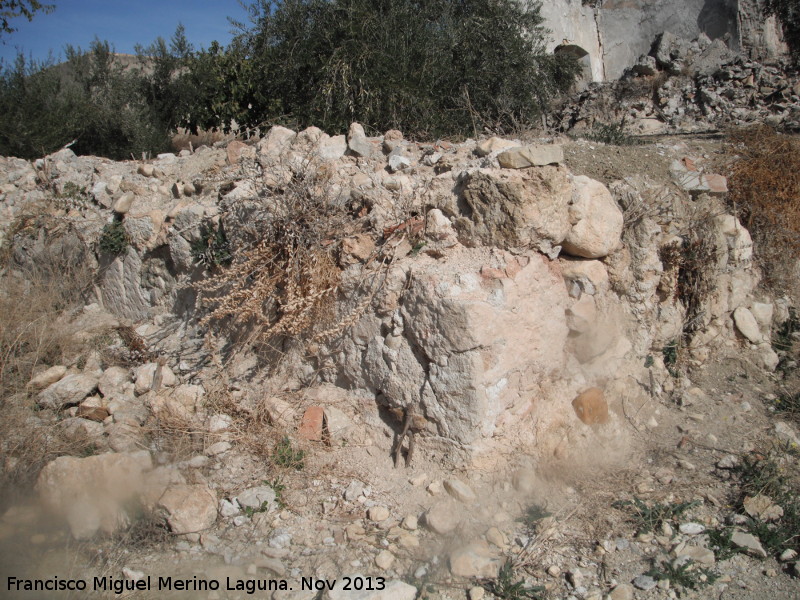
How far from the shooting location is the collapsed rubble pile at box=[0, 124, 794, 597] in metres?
3.22

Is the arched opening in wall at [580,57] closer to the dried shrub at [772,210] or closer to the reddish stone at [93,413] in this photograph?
the dried shrub at [772,210]

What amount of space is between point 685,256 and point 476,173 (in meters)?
1.96

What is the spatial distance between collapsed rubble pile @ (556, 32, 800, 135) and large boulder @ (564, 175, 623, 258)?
6.92 meters

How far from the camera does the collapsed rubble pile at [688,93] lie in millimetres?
11344

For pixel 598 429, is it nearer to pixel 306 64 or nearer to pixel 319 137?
pixel 319 137

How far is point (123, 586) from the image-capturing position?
2.72 meters

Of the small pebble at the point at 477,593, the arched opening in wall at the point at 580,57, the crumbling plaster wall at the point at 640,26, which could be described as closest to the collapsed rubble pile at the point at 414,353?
the small pebble at the point at 477,593

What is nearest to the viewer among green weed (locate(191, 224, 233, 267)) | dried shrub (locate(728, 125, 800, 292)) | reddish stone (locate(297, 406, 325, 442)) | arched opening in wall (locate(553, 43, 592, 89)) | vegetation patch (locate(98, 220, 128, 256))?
reddish stone (locate(297, 406, 325, 442))

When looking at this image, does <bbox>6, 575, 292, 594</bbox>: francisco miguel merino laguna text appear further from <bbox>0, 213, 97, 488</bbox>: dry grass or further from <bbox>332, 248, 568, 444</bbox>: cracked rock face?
<bbox>332, 248, 568, 444</bbox>: cracked rock face

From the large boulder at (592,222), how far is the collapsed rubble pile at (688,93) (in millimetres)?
6924

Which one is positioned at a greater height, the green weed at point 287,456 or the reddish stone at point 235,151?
the reddish stone at point 235,151

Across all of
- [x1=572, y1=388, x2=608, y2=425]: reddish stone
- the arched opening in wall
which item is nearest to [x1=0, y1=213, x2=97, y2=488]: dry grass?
[x1=572, y1=388, x2=608, y2=425]: reddish stone

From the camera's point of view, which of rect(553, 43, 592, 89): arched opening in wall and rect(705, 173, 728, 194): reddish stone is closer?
rect(705, 173, 728, 194): reddish stone

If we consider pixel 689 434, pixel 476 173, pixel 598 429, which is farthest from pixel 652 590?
pixel 476 173
